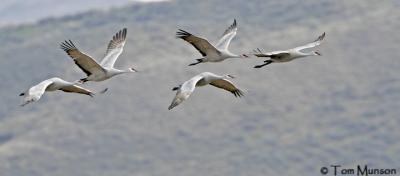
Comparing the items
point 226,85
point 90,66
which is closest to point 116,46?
point 90,66

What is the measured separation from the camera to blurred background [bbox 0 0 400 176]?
134625 mm

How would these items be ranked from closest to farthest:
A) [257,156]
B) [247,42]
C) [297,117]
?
[257,156], [297,117], [247,42]

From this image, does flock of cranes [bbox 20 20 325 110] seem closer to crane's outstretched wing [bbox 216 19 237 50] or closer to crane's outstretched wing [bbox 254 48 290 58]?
crane's outstretched wing [bbox 254 48 290 58]

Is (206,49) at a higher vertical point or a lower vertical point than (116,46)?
lower

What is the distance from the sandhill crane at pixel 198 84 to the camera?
33406 mm

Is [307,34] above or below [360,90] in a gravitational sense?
above

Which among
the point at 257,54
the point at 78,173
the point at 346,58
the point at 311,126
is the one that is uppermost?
the point at 346,58

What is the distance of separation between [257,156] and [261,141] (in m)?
4.87

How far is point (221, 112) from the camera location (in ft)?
468

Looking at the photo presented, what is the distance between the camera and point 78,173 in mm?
136375

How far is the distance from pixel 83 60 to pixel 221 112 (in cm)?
10727

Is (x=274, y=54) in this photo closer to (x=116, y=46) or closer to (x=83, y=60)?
(x=83, y=60)

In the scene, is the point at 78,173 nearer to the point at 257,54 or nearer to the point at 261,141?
the point at 261,141

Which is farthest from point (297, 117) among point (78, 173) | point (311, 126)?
point (78, 173)
